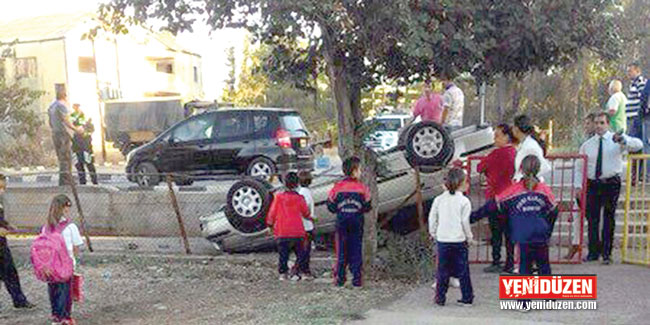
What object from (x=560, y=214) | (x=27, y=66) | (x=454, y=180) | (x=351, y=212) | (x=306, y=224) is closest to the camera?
(x=454, y=180)

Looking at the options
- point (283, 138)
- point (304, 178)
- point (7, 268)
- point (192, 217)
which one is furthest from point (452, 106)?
point (7, 268)

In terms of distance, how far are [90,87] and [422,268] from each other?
30.3m

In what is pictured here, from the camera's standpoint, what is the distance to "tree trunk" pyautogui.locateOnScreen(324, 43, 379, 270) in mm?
6867

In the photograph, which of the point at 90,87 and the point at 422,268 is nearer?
the point at 422,268

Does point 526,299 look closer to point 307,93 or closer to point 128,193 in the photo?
point 307,93

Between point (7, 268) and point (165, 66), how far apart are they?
36713 mm

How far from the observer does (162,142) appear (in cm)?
1352

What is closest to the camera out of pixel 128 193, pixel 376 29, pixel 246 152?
pixel 376 29

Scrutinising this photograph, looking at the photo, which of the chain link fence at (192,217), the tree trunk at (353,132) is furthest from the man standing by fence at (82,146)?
the tree trunk at (353,132)

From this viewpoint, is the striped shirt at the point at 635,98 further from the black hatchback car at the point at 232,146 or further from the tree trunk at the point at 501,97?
the black hatchback car at the point at 232,146

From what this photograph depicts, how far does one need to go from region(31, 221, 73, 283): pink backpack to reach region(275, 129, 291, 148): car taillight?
7.18 meters

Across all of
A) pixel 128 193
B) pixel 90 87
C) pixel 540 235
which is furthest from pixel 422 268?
pixel 90 87

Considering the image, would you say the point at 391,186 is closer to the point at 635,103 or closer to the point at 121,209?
the point at 635,103

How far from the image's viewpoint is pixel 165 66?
41.7 meters
